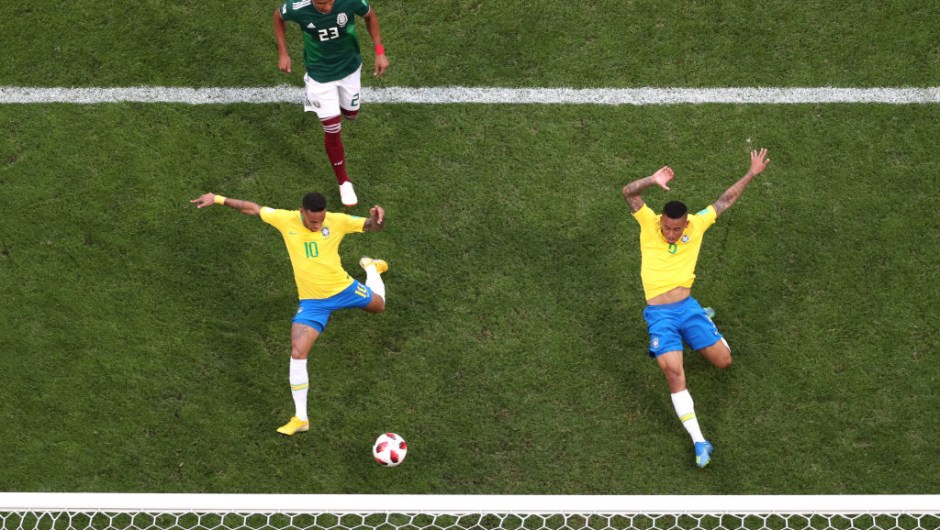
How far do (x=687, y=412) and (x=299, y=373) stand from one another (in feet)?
10.0

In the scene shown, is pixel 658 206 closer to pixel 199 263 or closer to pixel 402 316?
pixel 402 316

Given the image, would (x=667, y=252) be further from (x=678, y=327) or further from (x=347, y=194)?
(x=347, y=194)

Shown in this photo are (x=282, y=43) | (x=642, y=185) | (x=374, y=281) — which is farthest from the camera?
(x=374, y=281)

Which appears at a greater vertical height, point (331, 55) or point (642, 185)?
point (331, 55)

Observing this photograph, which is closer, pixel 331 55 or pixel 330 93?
pixel 331 55

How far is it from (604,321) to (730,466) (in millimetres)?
1558

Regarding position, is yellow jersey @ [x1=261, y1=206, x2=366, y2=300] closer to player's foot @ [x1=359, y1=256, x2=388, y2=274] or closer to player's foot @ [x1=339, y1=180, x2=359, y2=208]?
player's foot @ [x1=359, y1=256, x2=388, y2=274]

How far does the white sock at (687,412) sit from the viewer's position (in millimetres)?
8359

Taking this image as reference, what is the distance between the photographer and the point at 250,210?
27.3ft

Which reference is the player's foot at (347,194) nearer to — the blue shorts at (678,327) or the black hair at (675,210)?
the blue shorts at (678,327)

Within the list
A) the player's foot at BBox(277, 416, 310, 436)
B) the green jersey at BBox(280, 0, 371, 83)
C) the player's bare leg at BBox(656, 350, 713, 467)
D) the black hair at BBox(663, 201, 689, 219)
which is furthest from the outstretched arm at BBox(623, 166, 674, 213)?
the player's foot at BBox(277, 416, 310, 436)

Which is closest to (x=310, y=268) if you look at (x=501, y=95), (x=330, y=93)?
(x=330, y=93)

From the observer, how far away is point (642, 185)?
8.10 meters

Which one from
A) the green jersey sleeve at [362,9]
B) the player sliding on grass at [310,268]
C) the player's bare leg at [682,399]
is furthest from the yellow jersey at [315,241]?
the player's bare leg at [682,399]
